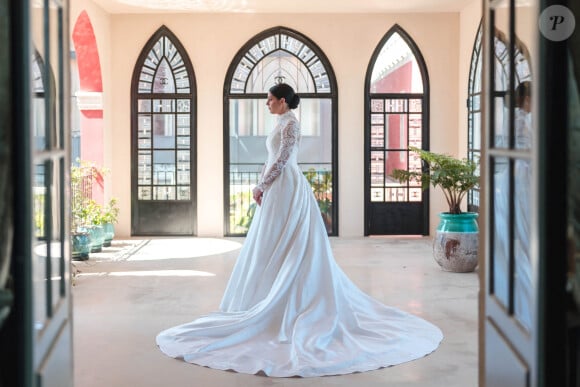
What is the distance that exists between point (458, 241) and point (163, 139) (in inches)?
182

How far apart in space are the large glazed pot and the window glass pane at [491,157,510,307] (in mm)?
5075

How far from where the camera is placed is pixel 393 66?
34.1ft

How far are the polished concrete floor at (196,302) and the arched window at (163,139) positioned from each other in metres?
0.50

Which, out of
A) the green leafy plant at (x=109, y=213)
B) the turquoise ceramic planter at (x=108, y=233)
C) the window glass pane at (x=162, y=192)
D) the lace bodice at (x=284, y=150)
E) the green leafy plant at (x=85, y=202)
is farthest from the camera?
the window glass pane at (x=162, y=192)

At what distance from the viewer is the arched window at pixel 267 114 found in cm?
1034

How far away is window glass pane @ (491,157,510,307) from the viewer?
Result: 229 centimetres

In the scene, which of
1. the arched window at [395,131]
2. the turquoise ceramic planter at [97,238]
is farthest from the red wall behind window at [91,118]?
the arched window at [395,131]

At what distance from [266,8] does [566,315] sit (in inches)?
338

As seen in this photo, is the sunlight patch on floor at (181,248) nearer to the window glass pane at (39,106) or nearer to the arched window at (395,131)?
the arched window at (395,131)

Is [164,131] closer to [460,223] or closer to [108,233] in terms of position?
[108,233]

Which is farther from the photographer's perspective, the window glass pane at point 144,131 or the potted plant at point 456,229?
the window glass pane at point 144,131

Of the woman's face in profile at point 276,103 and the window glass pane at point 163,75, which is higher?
the window glass pane at point 163,75

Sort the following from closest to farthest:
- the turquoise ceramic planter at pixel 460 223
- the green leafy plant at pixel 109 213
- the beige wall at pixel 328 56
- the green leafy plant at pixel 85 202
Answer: the turquoise ceramic planter at pixel 460 223, the green leafy plant at pixel 85 202, the green leafy plant at pixel 109 213, the beige wall at pixel 328 56

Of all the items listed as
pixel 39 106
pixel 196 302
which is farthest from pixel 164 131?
pixel 39 106
